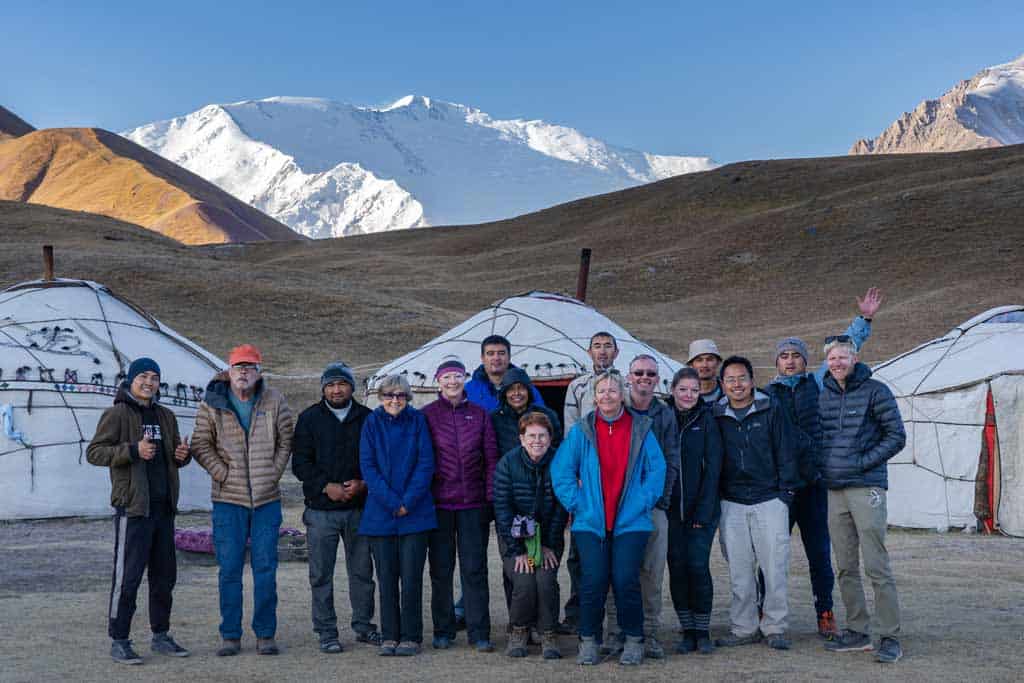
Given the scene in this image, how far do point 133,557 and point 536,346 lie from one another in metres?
7.12

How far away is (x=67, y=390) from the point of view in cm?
1076

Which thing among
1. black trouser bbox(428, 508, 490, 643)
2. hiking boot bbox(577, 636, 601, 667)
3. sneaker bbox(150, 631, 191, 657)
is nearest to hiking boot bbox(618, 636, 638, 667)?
hiking boot bbox(577, 636, 601, 667)

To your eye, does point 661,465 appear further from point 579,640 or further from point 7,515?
point 7,515

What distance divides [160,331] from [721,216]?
36.7 meters

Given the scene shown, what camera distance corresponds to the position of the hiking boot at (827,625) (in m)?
5.87

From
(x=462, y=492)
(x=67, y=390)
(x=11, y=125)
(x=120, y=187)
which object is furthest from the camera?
(x=11, y=125)

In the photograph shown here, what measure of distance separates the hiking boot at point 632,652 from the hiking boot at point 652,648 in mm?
99

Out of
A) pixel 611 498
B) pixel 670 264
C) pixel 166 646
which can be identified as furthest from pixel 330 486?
pixel 670 264

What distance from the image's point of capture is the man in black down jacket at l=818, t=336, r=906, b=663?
543 cm

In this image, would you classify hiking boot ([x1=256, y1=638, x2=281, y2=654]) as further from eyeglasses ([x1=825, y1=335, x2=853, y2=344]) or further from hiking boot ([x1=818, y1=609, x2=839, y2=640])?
eyeglasses ([x1=825, y1=335, x2=853, y2=344])

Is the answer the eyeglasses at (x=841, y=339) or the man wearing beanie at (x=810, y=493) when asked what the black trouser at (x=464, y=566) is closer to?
the man wearing beanie at (x=810, y=493)

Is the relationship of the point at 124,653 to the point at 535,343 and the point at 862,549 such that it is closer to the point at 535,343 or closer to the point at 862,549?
the point at 862,549

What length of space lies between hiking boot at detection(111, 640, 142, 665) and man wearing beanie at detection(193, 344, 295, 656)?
0.39m

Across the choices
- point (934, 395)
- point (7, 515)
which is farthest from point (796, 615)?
point (7, 515)
